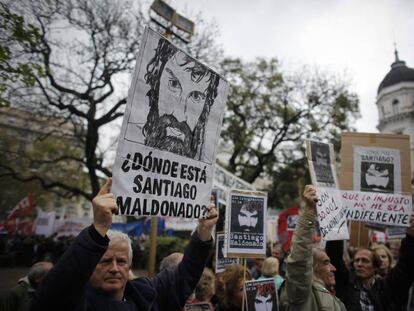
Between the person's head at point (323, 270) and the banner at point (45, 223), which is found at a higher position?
the person's head at point (323, 270)

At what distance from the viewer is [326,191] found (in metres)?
3.30

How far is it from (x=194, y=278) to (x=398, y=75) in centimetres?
4987

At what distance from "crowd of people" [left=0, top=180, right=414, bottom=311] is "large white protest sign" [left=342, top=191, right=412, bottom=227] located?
1.54ft

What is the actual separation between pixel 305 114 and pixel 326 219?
48.2ft

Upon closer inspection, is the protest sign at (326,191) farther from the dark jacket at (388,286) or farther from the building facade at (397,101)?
the building facade at (397,101)

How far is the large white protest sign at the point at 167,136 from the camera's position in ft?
6.74

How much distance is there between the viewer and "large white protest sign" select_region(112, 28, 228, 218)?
2.05 meters

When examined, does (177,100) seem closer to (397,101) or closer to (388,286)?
(388,286)

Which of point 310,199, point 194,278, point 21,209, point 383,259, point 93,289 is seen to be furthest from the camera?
point 21,209

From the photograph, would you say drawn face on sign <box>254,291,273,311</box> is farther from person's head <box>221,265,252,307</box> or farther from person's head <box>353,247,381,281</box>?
person's head <box>353,247,381,281</box>

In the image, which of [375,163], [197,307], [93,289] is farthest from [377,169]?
[93,289]

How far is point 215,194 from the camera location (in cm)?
631

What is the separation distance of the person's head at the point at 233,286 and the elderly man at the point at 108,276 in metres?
1.30

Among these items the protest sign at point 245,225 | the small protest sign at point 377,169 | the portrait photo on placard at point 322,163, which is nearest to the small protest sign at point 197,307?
the protest sign at point 245,225
